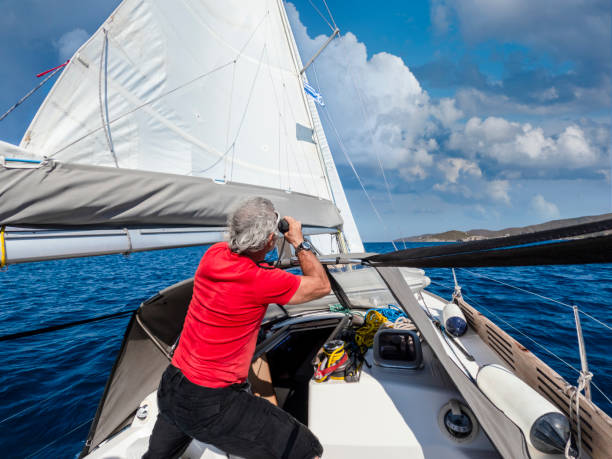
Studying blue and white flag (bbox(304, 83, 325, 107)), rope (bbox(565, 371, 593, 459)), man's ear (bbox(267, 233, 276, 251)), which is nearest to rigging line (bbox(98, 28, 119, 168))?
man's ear (bbox(267, 233, 276, 251))

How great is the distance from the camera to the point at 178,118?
3398mm

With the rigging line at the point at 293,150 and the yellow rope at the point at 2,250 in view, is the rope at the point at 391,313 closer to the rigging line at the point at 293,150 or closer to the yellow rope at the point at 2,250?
the rigging line at the point at 293,150

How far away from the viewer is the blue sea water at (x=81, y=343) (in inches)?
116

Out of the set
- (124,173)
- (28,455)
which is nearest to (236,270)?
(124,173)

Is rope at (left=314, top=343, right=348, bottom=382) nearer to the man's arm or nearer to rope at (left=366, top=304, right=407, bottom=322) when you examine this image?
the man's arm

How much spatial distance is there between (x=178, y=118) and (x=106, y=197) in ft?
6.60

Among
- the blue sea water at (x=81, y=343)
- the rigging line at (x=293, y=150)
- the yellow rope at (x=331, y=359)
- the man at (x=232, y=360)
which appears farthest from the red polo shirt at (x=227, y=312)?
the rigging line at (x=293, y=150)

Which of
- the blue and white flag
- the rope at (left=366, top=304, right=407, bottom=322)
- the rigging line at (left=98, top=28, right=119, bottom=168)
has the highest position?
the blue and white flag

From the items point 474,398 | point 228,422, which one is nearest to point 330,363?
point 474,398

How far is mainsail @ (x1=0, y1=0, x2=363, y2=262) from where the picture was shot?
189 cm

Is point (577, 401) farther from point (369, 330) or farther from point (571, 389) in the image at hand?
point (369, 330)

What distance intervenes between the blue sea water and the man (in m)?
2.42

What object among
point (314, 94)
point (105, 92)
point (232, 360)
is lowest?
point (232, 360)

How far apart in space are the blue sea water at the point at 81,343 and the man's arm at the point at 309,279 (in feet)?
8.09
